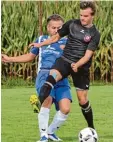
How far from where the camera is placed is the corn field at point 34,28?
2047cm

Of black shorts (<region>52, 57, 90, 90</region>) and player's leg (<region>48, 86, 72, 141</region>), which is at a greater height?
black shorts (<region>52, 57, 90, 90</region>)

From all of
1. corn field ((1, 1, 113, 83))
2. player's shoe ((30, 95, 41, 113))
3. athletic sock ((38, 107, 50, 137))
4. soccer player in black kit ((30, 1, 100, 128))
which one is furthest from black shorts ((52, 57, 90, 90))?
corn field ((1, 1, 113, 83))

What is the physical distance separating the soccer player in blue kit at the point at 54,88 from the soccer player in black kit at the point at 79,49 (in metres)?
0.14

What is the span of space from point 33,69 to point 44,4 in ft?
6.34

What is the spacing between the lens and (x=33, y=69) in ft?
68.3

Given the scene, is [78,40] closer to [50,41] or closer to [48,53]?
[50,41]

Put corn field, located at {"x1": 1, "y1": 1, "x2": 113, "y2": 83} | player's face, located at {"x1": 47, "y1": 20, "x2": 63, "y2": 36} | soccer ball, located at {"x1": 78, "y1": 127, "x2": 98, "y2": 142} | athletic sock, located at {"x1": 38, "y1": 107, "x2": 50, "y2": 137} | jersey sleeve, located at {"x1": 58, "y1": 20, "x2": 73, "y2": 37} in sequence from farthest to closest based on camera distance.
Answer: corn field, located at {"x1": 1, "y1": 1, "x2": 113, "y2": 83} → player's face, located at {"x1": 47, "y1": 20, "x2": 63, "y2": 36} → jersey sleeve, located at {"x1": 58, "y1": 20, "x2": 73, "y2": 37} → athletic sock, located at {"x1": 38, "y1": 107, "x2": 50, "y2": 137} → soccer ball, located at {"x1": 78, "y1": 127, "x2": 98, "y2": 142}

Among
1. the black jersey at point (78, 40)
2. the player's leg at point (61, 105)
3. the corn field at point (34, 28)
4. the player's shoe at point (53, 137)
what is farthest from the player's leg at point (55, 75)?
the corn field at point (34, 28)

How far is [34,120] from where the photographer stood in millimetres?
11219

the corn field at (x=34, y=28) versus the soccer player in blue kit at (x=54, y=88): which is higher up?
the soccer player in blue kit at (x=54, y=88)

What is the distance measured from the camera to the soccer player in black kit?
28.3 feet

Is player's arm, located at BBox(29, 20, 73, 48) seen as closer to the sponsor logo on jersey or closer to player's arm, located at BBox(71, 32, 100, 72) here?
the sponsor logo on jersey

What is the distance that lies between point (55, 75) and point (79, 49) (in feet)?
1.51

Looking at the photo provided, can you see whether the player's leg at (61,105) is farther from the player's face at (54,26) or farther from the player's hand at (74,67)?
the player's face at (54,26)
